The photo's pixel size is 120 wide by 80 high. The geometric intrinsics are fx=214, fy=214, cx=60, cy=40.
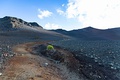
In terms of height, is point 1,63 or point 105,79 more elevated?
point 1,63

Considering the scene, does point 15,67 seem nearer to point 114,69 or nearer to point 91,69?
point 91,69

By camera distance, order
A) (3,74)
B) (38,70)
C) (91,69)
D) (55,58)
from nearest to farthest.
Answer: (3,74) → (38,70) → (91,69) → (55,58)

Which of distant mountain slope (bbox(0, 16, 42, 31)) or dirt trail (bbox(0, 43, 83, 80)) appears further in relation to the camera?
distant mountain slope (bbox(0, 16, 42, 31))

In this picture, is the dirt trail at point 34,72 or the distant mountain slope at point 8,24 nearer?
the dirt trail at point 34,72

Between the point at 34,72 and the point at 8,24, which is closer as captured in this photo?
the point at 34,72

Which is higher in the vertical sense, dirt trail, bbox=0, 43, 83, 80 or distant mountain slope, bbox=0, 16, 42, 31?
distant mountain slope, bbox=0, 16, 42, 31

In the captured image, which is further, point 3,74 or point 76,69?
point 76,69

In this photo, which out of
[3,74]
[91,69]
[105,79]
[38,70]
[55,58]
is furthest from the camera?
[55,58]

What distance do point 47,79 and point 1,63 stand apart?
4.99m

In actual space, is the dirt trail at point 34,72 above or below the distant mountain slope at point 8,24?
below

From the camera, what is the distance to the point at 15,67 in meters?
16.8

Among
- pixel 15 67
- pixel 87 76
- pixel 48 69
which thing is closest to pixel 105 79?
pixel 87 76

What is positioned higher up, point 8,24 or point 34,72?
point 8,24

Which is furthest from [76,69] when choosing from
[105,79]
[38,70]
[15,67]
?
[15,67]
